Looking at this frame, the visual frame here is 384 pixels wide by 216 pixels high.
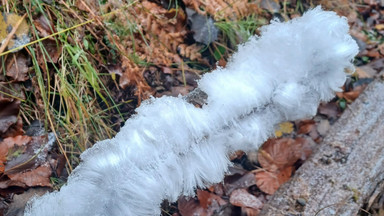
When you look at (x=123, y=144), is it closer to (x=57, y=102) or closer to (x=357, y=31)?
(x=57, y=102)

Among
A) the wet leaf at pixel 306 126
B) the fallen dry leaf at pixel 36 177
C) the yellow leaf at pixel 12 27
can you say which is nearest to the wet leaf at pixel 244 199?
the wet leaf at pixel 306 126

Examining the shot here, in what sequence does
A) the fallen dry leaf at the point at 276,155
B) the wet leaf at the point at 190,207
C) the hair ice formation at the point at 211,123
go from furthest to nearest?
the fallen dry leaf at the point at 276,155, the wet leaf at the point at 190,207, the hair ice formation at the point at 211,123

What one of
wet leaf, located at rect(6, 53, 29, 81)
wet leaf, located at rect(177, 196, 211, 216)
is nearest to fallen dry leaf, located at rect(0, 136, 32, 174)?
wet leaf, located at rect(6, 53, 29, 81)

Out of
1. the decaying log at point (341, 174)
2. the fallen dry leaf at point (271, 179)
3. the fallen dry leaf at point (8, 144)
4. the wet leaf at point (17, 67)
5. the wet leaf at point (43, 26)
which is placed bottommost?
the fallen dry leaf at point (271, 179)

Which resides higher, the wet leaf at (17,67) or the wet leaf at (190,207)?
the wet leaf at (17,67)

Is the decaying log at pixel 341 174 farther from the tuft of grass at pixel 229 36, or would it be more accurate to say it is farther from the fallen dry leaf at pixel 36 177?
the fallen dry leaf at pixel 36 177

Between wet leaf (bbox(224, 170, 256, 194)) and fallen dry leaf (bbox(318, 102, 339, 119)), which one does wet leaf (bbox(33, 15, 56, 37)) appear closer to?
wet leaf (bbox(224, 170, 256, 194))

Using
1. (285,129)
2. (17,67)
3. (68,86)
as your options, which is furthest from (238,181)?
(17,67)
